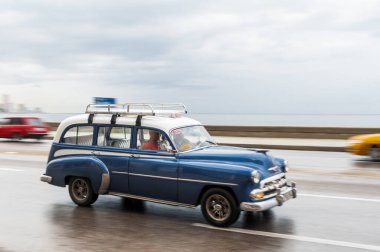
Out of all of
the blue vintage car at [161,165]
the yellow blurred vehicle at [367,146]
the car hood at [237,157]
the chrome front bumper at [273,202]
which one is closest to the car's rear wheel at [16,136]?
the yellow blurred vehicle at [367,146]

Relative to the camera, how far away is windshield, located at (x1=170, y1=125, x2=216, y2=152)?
A: 7758mm

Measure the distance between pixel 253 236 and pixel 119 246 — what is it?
6.20 ft

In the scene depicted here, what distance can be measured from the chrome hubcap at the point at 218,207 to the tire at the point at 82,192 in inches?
97.1

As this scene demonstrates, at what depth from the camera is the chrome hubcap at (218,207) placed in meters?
→ 7.07

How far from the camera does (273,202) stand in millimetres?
7047

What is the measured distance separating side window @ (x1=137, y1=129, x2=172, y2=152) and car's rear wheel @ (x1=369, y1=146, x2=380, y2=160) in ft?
35.3

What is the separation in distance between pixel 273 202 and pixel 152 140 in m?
2.29

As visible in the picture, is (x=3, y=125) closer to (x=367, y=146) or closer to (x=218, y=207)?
(x=367, y=146)

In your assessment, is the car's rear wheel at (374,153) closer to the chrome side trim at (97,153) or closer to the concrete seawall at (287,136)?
the concrete seawall at (287,136)

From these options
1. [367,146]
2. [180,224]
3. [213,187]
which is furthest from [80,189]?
[367,146]

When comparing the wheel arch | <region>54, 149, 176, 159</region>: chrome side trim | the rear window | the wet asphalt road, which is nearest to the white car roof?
<region>54, 149, 176, 159</region>: chrome side trim

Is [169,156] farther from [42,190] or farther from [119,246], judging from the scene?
[42,190]

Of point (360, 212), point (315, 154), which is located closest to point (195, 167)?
point (360, 212)

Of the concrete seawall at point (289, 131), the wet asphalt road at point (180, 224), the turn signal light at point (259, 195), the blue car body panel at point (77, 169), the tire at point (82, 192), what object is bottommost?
the wet asphalt road at point (180, 224)
